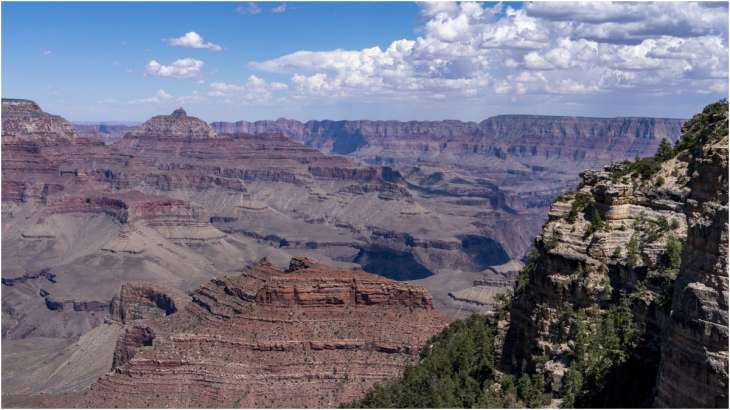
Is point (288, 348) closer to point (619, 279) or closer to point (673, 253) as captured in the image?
point (619, 279)

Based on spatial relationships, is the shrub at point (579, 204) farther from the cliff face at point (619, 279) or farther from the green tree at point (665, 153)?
the green tree at point (665, 153)

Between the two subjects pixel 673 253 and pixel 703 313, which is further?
pixel 673 253

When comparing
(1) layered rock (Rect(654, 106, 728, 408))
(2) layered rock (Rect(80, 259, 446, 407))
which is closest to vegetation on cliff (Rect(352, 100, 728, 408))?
(1) layered rock (Rect(654, 106, 728, 408))

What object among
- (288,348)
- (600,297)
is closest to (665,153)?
(600,297)

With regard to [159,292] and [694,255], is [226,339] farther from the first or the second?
[694,255]

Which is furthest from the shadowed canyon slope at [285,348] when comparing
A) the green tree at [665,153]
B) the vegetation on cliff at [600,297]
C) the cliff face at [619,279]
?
the cliff face at [619,279]

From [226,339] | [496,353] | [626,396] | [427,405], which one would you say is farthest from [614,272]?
[226,339]

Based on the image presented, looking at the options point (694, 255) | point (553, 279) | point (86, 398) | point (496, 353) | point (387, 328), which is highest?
point (694, 255)
